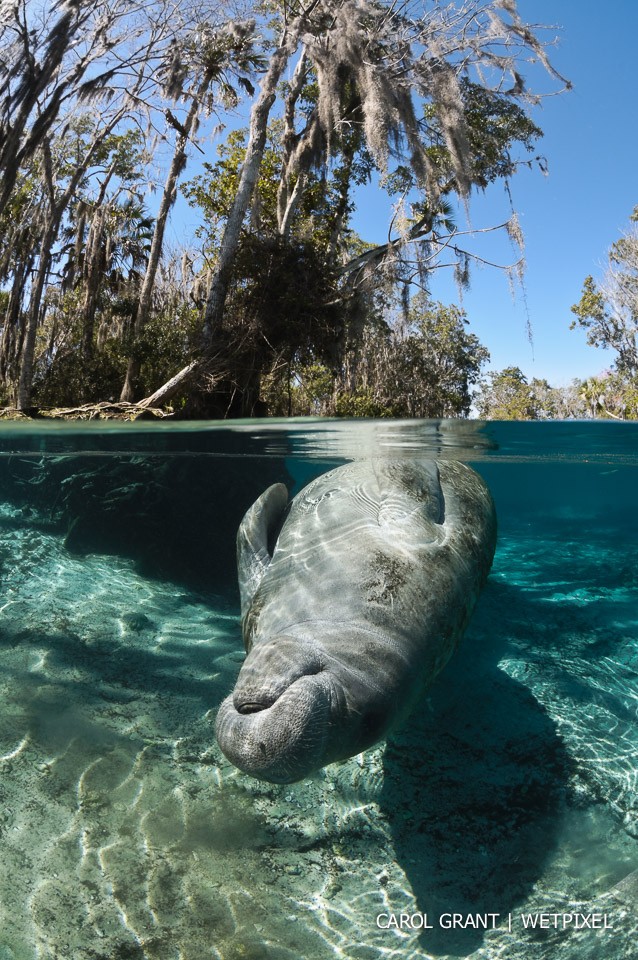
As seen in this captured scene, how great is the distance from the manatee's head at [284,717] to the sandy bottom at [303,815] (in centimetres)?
143

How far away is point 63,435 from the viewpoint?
413 inches

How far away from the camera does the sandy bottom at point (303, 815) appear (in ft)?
10.4

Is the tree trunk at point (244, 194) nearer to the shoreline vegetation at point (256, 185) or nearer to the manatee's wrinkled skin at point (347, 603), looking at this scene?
the shoreline vegetation at point (256, 185)

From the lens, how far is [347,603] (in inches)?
125

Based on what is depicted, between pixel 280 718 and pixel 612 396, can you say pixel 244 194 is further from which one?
pixel 612 396

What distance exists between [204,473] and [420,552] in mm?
7597

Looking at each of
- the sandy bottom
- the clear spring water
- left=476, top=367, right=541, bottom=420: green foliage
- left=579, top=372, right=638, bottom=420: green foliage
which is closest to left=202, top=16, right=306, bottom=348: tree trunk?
the clear spring water

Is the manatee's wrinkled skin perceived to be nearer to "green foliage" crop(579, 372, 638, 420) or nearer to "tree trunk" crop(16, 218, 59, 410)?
"tree trunk" crop(16, 218, 59, 410)

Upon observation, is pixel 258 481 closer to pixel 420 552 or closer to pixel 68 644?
pixel 68 644

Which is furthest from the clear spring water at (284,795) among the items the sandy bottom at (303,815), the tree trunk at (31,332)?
the tree trunk at (31,332)

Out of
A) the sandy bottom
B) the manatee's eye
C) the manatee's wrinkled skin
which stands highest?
the manatee's wrinkled skin

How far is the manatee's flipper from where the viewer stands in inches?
156

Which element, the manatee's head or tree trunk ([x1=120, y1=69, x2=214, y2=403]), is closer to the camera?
the manatee's head

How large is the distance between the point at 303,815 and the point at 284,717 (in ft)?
6.32
